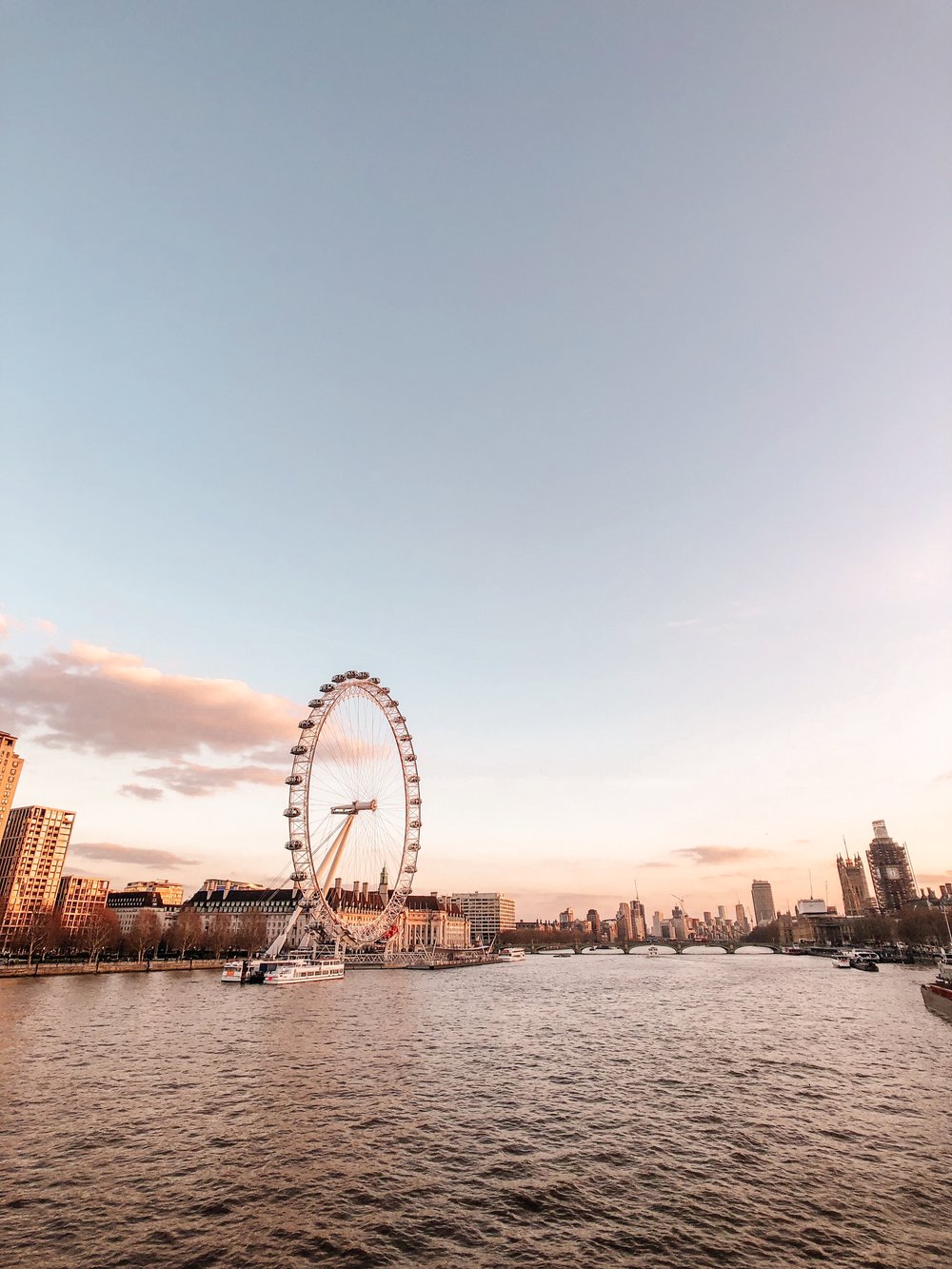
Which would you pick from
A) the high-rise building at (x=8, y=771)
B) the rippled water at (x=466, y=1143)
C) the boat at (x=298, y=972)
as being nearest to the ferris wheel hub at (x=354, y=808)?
the boat at (x=298, y=972)

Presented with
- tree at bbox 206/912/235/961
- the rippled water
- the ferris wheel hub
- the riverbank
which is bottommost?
the rippled water

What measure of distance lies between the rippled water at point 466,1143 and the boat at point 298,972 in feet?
137

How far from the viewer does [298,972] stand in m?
105

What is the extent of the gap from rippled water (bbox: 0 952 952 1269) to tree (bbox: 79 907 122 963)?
2999 inches

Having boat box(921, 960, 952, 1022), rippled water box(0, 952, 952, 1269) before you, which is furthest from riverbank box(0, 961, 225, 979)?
boat box(921, 960, 952, 1022)

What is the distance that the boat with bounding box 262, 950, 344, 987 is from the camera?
100000 mm

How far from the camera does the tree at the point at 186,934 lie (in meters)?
144

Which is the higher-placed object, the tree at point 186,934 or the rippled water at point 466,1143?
the tree at point 186,934

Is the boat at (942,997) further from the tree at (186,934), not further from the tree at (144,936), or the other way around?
the tree at (144,936)

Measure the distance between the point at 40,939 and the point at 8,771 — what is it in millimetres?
80599

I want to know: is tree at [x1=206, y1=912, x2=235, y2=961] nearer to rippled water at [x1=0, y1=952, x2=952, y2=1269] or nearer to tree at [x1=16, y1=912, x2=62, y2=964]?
tree at [x1=16, y1=912, x2=62, y2=964]

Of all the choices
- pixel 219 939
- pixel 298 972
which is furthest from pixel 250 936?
pixel 298 972

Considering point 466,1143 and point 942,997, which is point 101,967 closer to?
point 466,1143

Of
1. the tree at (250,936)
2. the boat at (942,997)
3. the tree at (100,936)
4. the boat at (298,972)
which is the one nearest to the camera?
the boat at (942,997)
